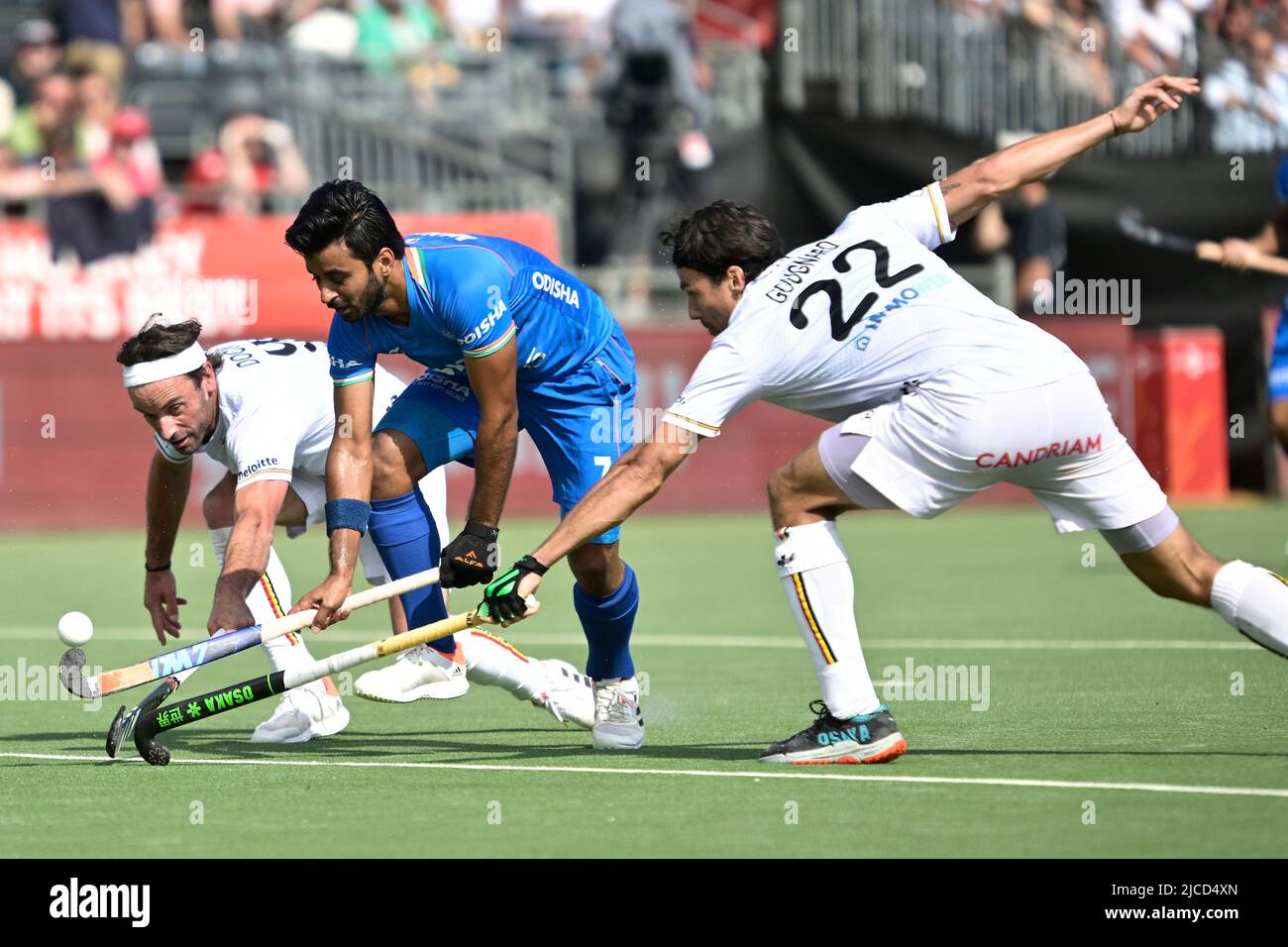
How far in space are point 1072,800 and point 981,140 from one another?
13470mm

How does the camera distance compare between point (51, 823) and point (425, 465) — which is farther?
point (425, 465)

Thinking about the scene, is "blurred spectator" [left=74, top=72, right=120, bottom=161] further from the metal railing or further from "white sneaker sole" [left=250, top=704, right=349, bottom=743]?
"white sneaker sole" [left=250, top=704, right=349, bottom=743]

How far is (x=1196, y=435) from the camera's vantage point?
60.0 feet

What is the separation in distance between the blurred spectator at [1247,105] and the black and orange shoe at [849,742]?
13207 mm

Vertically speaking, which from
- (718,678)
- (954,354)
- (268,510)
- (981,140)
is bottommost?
(718,678)

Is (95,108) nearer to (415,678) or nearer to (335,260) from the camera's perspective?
(415,678)

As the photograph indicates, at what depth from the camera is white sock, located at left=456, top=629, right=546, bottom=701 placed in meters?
7.23

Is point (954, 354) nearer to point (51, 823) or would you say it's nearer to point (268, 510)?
point (268, 510)

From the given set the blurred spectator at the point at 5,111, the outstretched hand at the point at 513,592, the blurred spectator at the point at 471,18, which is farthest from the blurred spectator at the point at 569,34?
the outstretched hand at the point at 513,592

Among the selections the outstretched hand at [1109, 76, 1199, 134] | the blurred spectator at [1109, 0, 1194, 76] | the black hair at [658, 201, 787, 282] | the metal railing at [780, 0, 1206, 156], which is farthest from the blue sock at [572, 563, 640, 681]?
the blurred spectator at [1109, 0, 1194, 76]

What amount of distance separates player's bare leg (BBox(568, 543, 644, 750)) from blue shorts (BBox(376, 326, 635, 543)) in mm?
90

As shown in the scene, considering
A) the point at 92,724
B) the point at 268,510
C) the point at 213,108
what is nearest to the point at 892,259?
the point at 268,510

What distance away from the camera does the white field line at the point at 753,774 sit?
551cm
